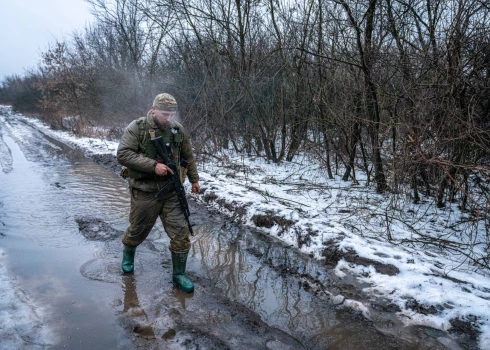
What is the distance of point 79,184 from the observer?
8672mm

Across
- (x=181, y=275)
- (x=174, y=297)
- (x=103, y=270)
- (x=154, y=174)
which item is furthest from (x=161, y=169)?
(x=103, y=270)

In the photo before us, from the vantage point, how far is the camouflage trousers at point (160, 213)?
→ 3721 mm

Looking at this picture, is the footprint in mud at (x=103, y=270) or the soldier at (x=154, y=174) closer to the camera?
the soldier at (x=154, y=174)

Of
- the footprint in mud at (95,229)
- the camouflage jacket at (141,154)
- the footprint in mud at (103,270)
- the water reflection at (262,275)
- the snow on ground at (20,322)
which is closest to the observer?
the snow on ground at (20,322)

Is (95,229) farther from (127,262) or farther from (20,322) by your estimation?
(20,322)

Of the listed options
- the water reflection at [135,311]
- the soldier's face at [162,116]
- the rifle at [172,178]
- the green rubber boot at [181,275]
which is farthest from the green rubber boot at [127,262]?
the soldier's face at [162,116]

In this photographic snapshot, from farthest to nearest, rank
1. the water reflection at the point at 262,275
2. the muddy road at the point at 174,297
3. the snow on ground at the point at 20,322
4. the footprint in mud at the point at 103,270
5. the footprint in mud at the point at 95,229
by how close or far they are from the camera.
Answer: the footprint in mud at the point at 95,229, the footprint in mud at the point at 103,270, the water reflection at the point at 262,275, the muddy road at the point at 174,297, the snow on ground at the point at 20,322

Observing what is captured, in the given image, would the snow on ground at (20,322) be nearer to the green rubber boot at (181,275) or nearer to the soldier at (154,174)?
the soldier at (154,174)

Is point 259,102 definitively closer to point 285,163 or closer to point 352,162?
point 285,163

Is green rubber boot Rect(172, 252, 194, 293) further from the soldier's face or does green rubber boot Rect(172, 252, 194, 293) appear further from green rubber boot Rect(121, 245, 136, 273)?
the soldier's face

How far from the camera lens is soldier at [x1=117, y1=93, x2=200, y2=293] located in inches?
140

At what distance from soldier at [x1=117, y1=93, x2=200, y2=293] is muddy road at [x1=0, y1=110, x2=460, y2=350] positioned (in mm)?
470

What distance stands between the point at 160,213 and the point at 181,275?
722mm

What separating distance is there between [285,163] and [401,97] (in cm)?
526
